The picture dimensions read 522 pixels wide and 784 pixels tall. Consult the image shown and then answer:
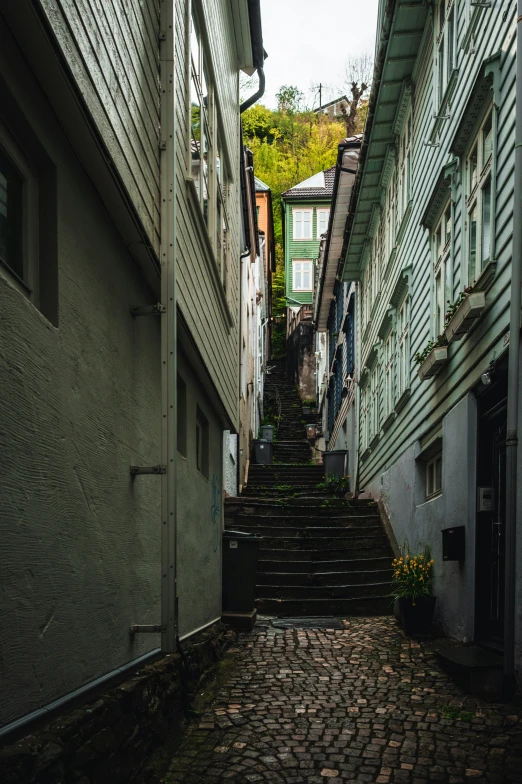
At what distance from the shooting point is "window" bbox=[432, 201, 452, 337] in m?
8.37

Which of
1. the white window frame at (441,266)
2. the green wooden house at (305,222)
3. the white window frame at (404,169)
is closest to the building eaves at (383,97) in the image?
the white window frame at (404,169)

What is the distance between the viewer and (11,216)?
299cm

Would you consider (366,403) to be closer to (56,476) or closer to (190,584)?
Result: (190,584)

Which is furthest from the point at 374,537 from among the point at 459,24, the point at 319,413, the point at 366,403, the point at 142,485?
the point at 319,413

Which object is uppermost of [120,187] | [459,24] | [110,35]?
[459,24]

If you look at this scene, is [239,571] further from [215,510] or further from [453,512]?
[453,512]

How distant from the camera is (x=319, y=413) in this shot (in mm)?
30281

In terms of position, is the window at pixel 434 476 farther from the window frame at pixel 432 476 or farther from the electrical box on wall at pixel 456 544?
the electrical box on wall at pixel 456 544

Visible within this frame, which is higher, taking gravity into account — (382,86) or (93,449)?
(382,86)

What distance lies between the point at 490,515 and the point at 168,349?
3.53 metres

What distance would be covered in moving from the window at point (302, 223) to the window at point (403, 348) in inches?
1185

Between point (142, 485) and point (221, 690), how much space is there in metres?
2.41

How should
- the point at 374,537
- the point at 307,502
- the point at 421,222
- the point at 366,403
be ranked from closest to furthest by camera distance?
the point at 421,222
the point at 374,537
the point at 307,502
the point at 366,403

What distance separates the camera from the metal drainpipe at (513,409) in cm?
539
